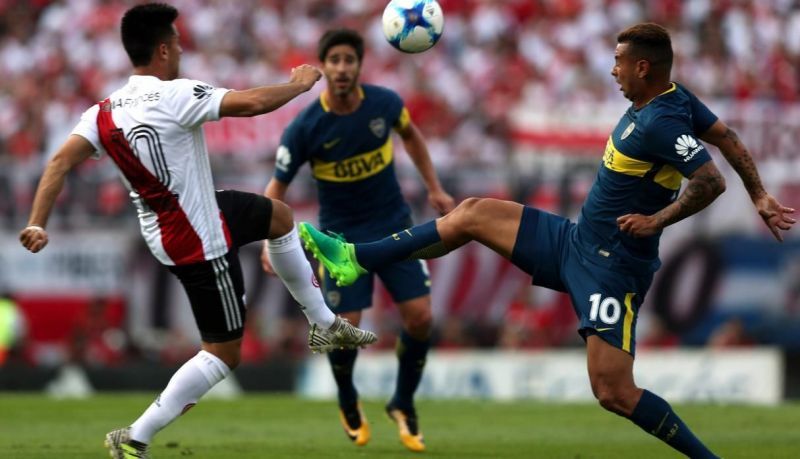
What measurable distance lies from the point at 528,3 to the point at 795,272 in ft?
25.4

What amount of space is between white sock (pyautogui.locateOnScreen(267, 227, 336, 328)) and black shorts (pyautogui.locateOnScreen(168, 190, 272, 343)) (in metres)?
Answer: 0.31

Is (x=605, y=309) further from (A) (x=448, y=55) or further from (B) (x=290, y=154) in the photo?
(A) (x=448, y=55)

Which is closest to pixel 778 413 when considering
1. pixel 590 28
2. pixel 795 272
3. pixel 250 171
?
pixel 795 272

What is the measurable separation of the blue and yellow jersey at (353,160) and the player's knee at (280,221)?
205 cm

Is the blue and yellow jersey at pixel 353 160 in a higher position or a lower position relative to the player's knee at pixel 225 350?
higher

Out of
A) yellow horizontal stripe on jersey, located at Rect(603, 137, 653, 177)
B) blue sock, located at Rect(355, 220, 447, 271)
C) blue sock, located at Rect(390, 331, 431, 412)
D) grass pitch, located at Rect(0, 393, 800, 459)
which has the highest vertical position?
yellow horizontal stripe on jersey, located at Rect(603, 137, 653, 177)

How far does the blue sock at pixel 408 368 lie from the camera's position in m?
11.8

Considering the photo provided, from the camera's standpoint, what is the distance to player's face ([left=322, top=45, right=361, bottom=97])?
11.3 meters

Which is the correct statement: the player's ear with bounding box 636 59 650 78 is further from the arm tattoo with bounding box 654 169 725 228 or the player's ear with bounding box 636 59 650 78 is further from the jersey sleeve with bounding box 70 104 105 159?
the jersey sleeve with bounding box 70 104 105 159

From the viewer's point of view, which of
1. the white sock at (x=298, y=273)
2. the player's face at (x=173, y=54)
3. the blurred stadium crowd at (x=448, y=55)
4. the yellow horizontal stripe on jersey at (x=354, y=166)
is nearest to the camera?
the player's face at (x=173, y=54)

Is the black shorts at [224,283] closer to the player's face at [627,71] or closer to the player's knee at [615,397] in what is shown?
the player's knee at [615,397]

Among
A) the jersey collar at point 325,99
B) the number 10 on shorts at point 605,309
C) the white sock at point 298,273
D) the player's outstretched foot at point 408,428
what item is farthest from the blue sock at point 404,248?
the player's outstretched foot at point 408,428

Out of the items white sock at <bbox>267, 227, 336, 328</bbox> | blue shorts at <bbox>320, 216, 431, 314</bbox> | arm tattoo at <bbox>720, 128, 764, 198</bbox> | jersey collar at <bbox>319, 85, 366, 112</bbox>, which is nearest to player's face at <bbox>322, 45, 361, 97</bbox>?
jersey collar at <bbox>319, 85, 366, 112</bbox>

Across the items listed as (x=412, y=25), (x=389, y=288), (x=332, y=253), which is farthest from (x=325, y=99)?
(x=332, y=253)
